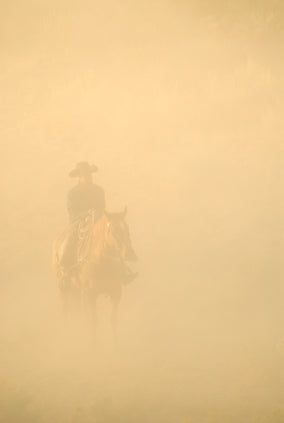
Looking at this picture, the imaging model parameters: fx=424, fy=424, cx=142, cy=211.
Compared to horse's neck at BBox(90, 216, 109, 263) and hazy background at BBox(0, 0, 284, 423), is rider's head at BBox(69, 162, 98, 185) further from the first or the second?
hazy background at BBox(0, 0, 284, 423)

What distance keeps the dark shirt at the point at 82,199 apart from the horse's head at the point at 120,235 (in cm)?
164

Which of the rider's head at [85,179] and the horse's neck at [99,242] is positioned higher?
the rider's head at [85,179]

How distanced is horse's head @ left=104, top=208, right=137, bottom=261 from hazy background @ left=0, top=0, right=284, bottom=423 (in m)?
2.04

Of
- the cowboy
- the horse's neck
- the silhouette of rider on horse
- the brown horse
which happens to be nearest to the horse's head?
the brown horse

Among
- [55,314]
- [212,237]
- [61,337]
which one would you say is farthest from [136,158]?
[61,337]

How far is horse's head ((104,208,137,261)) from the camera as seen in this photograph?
7380 mm

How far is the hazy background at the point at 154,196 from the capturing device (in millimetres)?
6879

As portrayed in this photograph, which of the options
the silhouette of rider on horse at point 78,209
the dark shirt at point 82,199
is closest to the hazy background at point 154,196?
the silhouette of rider on horse at point 78,209

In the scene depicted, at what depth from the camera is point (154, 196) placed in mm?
20547

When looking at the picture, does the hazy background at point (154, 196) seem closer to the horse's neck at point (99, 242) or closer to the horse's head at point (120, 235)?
the horse's neck at point (99, 242)

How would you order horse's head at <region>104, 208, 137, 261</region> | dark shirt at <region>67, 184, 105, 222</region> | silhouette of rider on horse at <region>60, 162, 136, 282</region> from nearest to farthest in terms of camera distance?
horse's head at <region>104, 208, 137, 261</region> → silhouette of rider on horse at <region>60, 162, 136, 282</region> → dark shirt at <region>67, 184, 105, 222</region>

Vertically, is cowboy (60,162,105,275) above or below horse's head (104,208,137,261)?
above

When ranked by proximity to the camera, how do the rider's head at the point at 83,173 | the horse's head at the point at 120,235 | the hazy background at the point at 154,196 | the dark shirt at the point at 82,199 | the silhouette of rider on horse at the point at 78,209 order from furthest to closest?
the rider's head at the point at 83,173, the dark shirt at the point at 82,199, the silhouette of rider on horse at the point at 78,209, the horse's head at the point at 120,235, the hazy background at the point at 154,196

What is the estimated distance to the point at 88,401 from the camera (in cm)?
639
